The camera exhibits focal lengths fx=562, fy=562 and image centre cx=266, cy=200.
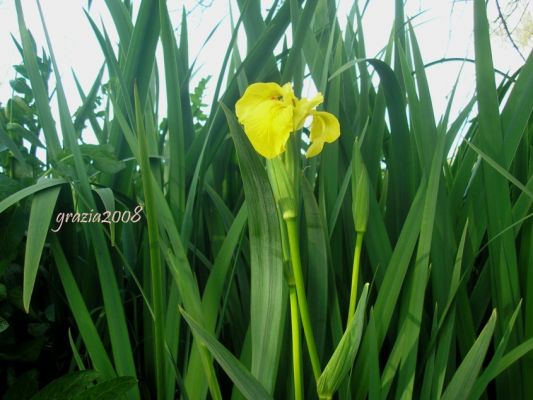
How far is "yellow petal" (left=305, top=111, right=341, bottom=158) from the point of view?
462 millimetres

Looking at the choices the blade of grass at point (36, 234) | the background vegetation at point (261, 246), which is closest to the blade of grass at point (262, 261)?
the background vegetation at point (261, 246)

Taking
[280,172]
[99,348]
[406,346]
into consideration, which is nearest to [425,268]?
[406,346]

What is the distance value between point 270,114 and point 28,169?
0.36 metres

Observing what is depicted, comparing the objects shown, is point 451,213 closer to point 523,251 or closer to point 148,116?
point 523,251

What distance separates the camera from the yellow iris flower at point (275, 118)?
1.39ft

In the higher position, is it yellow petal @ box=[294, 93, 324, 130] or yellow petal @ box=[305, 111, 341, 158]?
yellow petal @ box=[294, 93, 324, 130]

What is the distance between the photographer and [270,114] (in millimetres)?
434

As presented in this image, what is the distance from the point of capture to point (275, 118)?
1.41ft

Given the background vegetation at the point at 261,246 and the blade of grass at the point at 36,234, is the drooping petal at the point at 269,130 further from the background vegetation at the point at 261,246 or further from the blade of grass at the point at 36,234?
the blade of grass at the point at 36,234

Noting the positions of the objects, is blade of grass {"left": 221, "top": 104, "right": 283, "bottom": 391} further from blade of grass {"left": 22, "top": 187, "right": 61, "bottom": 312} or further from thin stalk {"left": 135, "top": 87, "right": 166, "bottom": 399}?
blade of grass {"left": 22, "top": 187, "right": 61, "bottom": 312}

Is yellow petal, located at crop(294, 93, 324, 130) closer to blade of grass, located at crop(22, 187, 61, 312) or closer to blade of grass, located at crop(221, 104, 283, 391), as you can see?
blade of grass, located at crop(221, 104, 283, 391)

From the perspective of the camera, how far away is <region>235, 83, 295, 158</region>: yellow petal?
1.39 feet

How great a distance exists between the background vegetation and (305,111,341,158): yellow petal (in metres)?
0.05

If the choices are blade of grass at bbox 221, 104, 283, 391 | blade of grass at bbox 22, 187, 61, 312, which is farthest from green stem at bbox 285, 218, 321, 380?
blade of grass at bbox 22, 187, 61, 312
